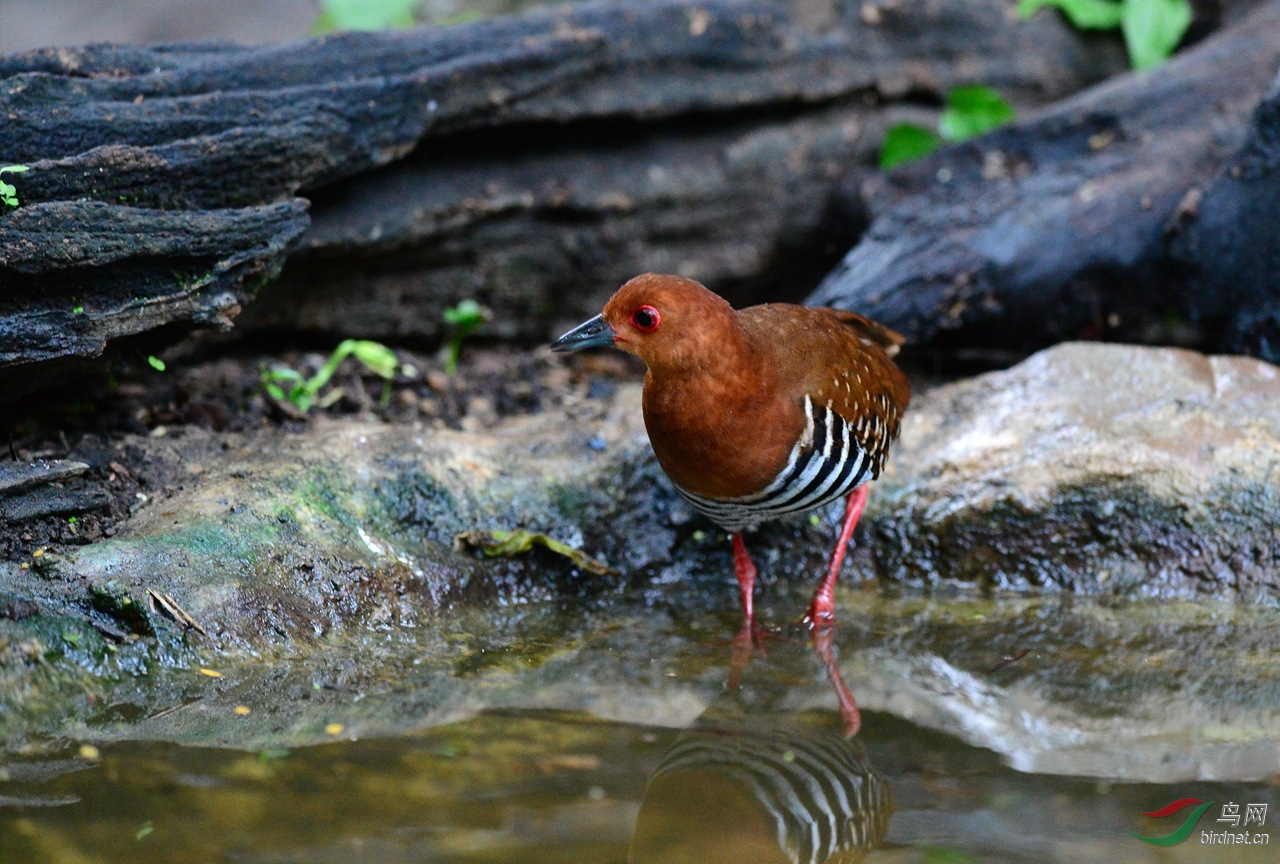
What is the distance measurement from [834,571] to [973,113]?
154 inches

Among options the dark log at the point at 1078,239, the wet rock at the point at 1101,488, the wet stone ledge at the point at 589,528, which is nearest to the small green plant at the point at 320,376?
the wet stone ledge at the point at 589,528

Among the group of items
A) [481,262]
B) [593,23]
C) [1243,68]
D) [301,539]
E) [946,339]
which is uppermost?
[593,23]

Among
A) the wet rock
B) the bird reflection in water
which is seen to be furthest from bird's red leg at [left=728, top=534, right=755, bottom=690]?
the wet rock

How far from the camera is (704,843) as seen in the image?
8.00ft

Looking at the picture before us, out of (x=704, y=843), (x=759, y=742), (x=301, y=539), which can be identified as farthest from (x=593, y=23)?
(x=704, y=843)

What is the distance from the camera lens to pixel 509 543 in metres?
4.11

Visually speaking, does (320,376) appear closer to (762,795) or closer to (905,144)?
(762,795)

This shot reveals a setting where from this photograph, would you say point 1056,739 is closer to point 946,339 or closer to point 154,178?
point 946,339

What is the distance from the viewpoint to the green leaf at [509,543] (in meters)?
4.09

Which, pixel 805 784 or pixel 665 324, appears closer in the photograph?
pixel 805 784

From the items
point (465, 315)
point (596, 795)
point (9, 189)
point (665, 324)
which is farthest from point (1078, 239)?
point (9, 189)

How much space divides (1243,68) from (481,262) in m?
4.37

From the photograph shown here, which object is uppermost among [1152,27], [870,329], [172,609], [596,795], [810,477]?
[1152,27]

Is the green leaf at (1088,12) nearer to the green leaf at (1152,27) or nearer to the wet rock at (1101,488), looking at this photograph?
the green leaf at (1152,27)
